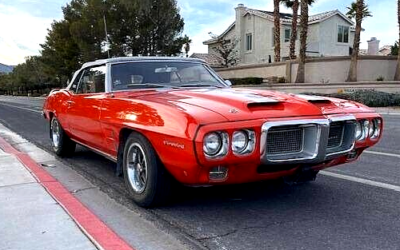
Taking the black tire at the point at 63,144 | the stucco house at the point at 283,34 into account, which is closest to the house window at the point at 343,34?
the stucco house at the point at 283,34

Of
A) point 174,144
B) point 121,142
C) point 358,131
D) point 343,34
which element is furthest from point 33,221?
point 343,34

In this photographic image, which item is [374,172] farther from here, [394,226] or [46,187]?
[46,187]

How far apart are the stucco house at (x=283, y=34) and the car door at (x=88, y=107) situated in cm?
3718

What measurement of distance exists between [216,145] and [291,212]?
1.20m

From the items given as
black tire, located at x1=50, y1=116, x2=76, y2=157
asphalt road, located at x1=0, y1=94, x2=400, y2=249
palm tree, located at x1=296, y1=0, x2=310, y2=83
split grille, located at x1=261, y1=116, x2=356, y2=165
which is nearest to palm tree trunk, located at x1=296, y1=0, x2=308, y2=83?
palm tree, located at x1=296, y1=0, x2=310, y2=83

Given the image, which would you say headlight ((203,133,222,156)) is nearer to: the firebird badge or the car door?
the firebird badge

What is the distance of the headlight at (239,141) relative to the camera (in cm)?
395

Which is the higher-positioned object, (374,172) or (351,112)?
(351,112)

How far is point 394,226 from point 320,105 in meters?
1.29

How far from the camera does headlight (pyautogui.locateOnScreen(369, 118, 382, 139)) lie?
494cm

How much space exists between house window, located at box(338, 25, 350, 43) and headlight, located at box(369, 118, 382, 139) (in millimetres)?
40680

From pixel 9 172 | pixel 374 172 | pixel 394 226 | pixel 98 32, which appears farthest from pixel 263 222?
pixel 98 32

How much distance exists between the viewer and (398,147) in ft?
28.3

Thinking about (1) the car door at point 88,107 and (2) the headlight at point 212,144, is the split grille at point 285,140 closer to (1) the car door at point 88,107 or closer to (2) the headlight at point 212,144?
(2) the headlight at point 212,144
